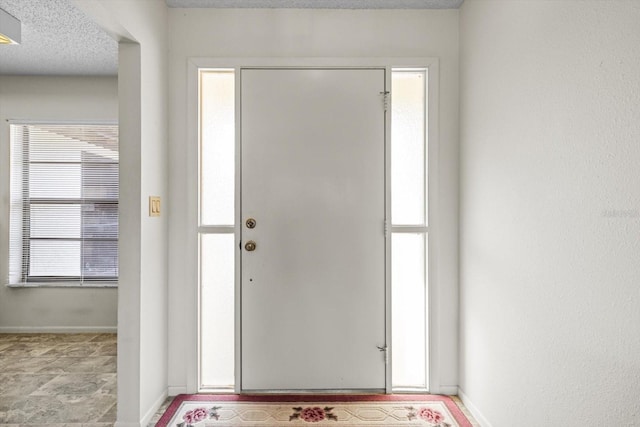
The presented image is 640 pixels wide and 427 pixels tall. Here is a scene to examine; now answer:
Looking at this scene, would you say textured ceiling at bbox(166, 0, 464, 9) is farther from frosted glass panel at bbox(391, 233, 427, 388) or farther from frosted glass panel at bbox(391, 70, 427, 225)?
frosted glass panel at bbox(391, 233, 427, 388)

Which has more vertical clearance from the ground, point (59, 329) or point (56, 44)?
point (56, 44)

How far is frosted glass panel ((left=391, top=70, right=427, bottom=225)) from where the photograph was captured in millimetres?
2346

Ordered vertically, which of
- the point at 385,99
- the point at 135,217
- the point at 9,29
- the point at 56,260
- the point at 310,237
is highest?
the point at 9,29

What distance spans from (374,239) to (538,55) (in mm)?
1271

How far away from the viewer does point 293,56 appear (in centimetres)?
229

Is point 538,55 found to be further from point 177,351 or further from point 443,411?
point 177,351

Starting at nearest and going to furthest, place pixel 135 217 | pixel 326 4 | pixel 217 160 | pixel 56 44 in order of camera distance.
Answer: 1. pixel 135 217
2. pixel 326 4
3. pixel 217 160
4. pixel 56 44

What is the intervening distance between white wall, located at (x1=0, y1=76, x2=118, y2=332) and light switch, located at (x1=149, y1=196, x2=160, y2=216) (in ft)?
6.35

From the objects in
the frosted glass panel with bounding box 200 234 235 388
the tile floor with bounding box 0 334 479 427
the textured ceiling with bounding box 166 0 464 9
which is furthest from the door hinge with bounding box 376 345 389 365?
the textured ceiling with bounding box 166 0 464 9

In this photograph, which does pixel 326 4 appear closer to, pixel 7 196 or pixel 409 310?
pixel 409 310

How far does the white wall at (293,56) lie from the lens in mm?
2283

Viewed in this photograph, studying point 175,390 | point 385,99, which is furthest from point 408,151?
point 175,390

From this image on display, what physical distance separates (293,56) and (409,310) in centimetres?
180

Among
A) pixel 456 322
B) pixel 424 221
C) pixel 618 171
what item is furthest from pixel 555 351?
pixel 424 221
